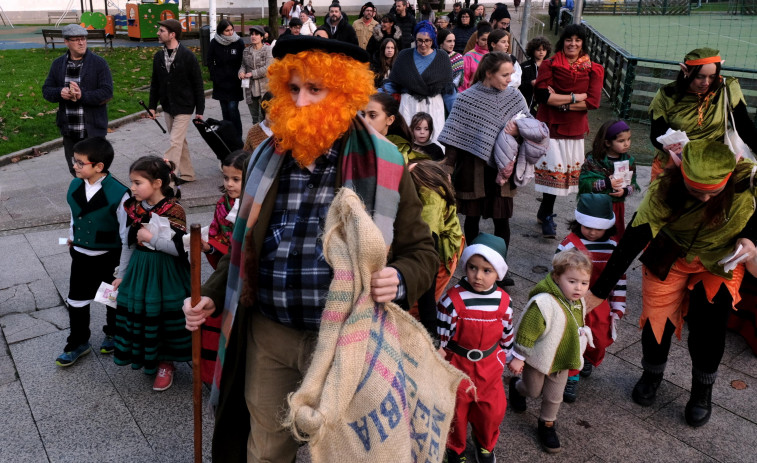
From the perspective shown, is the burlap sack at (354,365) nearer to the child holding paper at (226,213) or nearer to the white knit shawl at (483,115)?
the child holding paper at (226,213)

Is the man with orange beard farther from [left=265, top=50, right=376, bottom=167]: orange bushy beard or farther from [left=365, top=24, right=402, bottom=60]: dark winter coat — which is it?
[left=365, top=24, right=402, bottom=60]: dark winter coat

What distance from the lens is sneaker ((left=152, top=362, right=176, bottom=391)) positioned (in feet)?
13.6

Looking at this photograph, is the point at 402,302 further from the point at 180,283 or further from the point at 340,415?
the point at 180,283

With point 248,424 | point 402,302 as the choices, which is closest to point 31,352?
point 248,424

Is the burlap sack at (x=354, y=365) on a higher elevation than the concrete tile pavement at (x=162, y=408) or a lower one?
higher

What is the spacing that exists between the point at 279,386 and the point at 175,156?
677cm

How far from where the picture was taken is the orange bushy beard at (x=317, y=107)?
243cm

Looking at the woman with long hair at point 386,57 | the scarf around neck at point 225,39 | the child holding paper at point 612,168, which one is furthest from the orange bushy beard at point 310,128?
the scarf around neck at point 225,39

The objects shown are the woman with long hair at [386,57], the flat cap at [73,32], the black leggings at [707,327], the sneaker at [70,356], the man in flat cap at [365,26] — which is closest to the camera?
the black leggings at [707,327]

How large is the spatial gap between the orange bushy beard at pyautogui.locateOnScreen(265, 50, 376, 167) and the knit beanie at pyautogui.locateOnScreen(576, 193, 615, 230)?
2.42m

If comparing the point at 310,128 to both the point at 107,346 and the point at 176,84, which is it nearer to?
the point at 107,346

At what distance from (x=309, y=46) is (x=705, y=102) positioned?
3.99 meters

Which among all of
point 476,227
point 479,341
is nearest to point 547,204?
point 476,227

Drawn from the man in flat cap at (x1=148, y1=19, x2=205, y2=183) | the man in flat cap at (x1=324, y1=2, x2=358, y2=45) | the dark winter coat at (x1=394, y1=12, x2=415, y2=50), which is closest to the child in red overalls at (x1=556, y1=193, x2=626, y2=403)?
the man in flat cap at (x1=148, y1=19, x2=205, y2=183)
